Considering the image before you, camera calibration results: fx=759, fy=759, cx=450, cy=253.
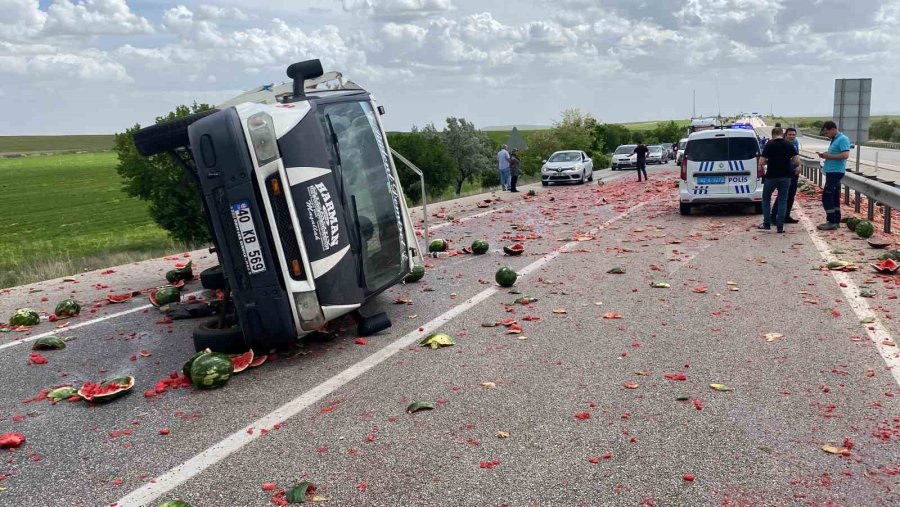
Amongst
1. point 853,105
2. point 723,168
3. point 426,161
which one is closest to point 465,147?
point 426,161

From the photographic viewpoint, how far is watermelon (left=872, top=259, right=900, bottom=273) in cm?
984

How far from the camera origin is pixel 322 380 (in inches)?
252

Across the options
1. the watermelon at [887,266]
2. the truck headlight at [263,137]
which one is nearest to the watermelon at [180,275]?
the truck headlight at [263,137]

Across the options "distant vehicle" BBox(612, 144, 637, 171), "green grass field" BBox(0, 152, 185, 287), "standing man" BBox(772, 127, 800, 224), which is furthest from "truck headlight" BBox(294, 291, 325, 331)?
"distant vehicle" BBox(612, 144, 637, 171)

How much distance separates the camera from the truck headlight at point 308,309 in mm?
6719

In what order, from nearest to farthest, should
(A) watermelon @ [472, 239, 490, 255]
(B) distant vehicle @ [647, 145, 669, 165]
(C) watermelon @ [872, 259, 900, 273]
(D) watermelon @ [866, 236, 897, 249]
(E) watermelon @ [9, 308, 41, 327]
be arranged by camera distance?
(E) watermelon @ [9, 308, 41, 327], (C) watermelon @ [872, 259, 900, 273], (D) watermelon @ [866, 236, 897, 249], (A) watermelon @ [472, 239, 490, 255], (B) distant vehicle @ [647, 145, 669, 165]

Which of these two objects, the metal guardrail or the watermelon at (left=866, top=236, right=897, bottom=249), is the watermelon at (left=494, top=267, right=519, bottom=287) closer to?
the watermelon at (left=866, top=236, right=897, bottom=249)

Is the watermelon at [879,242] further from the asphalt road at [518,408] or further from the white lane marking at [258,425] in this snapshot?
the white lane marking at [258,425]

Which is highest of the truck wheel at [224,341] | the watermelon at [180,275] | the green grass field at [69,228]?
the truck wheel at [224,341]

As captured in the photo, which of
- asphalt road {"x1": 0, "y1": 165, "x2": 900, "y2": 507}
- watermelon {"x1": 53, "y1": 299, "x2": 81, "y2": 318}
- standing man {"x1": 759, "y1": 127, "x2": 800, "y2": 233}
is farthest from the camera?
standing man {"x1": 759, "y1": 127, "x2": 800, "y2": 233}

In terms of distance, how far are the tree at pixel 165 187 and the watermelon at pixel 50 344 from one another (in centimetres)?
822

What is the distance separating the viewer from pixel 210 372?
20.5 ft

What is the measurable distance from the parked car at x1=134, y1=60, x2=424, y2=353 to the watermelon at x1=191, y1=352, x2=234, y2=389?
0.49m

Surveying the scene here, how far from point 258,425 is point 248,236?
1.88 metres
